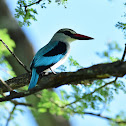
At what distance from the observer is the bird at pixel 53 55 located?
372 cm

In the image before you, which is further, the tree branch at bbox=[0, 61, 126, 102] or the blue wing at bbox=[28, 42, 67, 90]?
the blue wing at bbox=[28, 42, 67, 90]

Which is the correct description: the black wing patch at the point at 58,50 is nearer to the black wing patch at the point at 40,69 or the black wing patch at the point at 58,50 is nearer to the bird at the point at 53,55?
the bird at the point at 53,55

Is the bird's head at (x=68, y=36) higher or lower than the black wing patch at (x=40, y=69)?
lower

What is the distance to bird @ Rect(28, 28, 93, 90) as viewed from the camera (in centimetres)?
372

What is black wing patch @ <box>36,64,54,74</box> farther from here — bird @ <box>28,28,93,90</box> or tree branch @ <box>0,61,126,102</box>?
tree branch @ <box>0,61,126,102</box>

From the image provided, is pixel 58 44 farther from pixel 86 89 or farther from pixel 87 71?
pixel 87 71

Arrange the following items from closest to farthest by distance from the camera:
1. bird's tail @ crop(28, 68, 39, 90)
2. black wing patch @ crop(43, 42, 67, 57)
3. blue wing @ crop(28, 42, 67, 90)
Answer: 1. bird's tail @ crop(28, 68, 39, 90)
2. blue wing @ crop(28, 42, 67, 90)
3. black wing patch @ crop(43, 42, 67, 57)

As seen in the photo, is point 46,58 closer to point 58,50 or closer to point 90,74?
point 58,50

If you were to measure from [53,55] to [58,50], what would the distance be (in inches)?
7.3

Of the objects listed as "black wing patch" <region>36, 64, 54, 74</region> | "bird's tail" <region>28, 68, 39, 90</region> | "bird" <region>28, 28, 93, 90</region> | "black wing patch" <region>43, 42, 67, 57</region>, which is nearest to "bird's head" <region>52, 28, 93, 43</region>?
"bird" <region>28, 28, 93, 90</region>

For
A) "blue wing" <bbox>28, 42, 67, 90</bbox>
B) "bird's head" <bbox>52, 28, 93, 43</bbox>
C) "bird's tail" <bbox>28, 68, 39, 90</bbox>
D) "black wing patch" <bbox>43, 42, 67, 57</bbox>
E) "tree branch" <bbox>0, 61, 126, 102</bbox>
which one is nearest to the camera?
"tree branch" <bbox>0, 61, 126, 102</bbox>

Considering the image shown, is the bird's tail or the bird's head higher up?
the bird's tail

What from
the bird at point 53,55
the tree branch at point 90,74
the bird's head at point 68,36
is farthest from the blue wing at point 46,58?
the tree branch at point 90,74

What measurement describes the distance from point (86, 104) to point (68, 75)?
44.1 inches
